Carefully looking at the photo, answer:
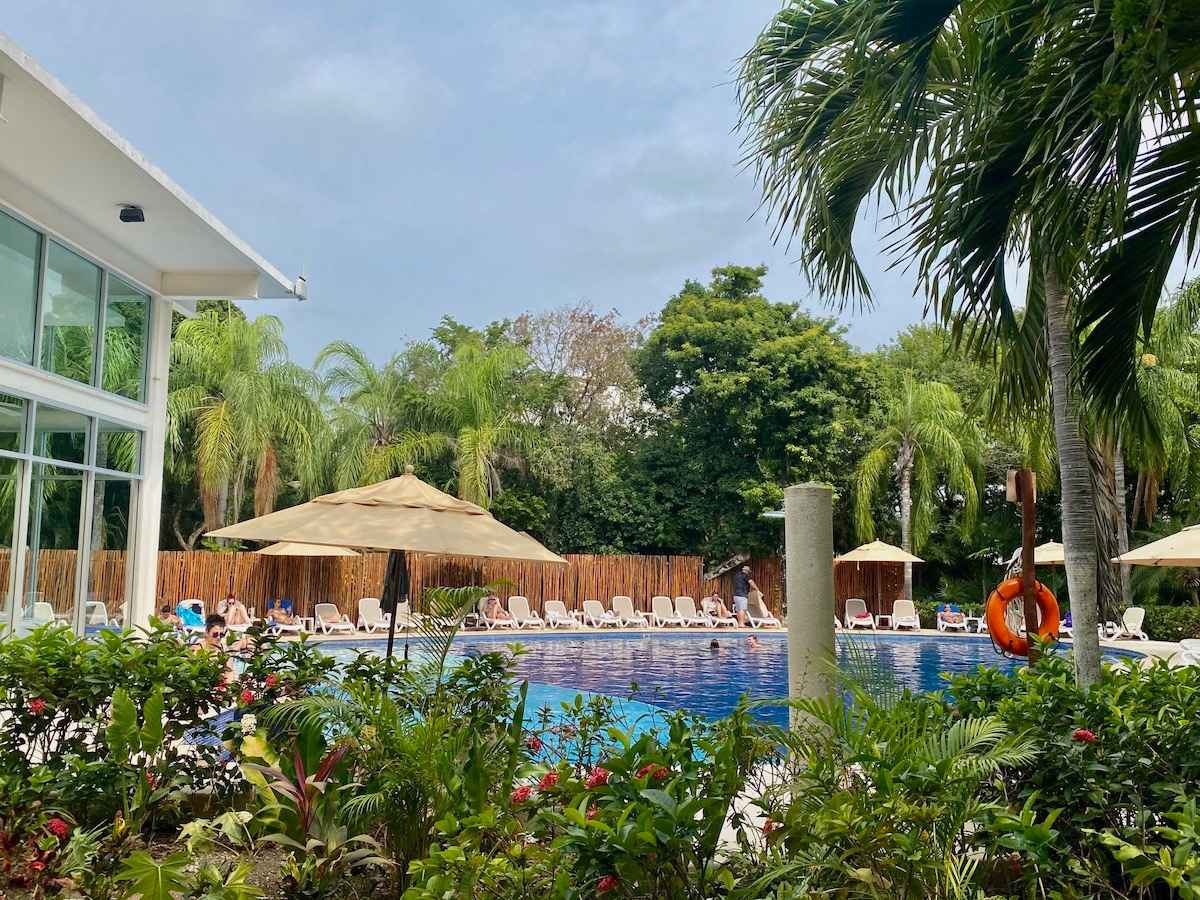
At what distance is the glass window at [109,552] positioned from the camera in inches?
395

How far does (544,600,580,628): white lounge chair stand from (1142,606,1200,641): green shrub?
39.6 feet

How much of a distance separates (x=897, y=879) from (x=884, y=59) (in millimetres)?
2927

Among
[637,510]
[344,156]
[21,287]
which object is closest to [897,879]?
[21,287]

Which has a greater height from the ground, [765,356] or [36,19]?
[36,19]

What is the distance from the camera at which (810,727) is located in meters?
3.32

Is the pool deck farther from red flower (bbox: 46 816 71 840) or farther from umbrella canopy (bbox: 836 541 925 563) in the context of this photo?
red flower (bbox: 46 816 71 840)

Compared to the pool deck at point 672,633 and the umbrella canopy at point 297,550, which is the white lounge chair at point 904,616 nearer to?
the pool deck at point 672,633

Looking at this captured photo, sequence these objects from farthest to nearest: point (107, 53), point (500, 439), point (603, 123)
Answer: point (603, 123) → point (107, 53) → point (500, 439)

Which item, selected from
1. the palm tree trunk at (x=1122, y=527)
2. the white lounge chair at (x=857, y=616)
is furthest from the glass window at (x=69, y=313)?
the palm tree trunk at (x=1122, y=527)

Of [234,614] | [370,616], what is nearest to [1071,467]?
[234,614]

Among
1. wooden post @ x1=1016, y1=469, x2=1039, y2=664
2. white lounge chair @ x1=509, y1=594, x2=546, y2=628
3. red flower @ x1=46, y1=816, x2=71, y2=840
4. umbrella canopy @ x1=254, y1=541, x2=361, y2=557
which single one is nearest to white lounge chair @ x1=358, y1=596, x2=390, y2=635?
umbrella canopy @ x1=254, y1=541, x2=361, y2=557

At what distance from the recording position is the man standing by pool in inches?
918

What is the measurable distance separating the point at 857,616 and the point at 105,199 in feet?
63.5

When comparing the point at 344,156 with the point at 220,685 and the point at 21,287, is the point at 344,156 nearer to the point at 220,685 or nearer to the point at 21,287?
the point at 21,287
